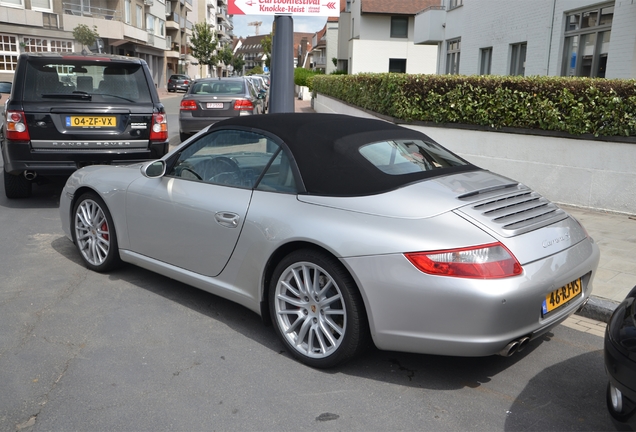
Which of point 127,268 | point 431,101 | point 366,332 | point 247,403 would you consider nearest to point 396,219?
point 366,332

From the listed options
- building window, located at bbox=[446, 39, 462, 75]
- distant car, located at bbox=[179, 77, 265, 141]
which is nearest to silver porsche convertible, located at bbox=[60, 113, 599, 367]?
distant car, located at bbox=[179, 77, 265, 141]

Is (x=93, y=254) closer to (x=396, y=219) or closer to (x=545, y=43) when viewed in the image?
(x=396, y=219)

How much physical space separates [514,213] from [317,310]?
1285mm

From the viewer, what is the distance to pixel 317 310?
Result: 3754mm

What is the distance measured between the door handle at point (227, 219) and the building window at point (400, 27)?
42691 millimetres

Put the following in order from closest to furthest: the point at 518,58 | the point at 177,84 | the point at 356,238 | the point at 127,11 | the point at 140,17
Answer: the point at 356,238 → the point at 518,58 → the point at 177,84 → the point at 127,11 → the point at 140,17

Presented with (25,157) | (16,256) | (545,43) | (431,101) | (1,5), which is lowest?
(16,256)

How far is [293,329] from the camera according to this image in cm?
392

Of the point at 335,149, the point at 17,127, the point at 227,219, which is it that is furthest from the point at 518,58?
the point at 227,219

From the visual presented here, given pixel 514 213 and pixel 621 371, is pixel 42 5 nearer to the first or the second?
pixel 514 213

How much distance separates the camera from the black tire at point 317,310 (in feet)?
11.6

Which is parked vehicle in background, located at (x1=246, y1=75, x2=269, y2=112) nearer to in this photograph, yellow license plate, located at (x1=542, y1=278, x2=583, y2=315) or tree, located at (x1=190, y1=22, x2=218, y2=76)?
yellow license plate, located at (x1=542, y1=278, x2=583, y2=315)

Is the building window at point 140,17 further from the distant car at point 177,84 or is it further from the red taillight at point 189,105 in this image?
the red taillight at point 189,105

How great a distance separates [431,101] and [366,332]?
688 cm
